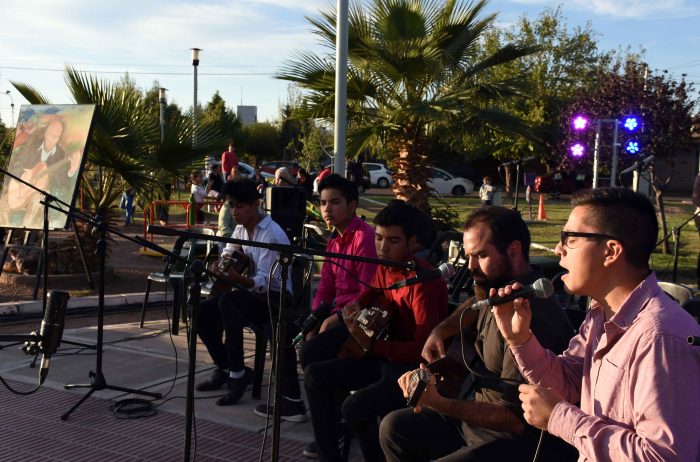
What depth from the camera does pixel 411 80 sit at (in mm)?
12031

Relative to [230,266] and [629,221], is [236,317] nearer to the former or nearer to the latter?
[230,266]

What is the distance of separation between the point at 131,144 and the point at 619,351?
375 inches

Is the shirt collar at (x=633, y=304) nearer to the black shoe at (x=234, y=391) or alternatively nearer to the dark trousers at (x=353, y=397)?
the dark trousers at (x=353, y=397)

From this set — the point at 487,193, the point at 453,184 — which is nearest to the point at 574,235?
the point at 487,193

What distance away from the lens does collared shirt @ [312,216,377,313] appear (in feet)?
17.3

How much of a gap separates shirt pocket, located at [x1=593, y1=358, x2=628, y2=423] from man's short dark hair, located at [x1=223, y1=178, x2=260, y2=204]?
427 cm

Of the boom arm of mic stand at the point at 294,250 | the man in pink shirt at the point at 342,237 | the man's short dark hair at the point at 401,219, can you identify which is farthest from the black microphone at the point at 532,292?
the man in pink shirt at the point at 342,237

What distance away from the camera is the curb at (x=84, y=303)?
9312 mm

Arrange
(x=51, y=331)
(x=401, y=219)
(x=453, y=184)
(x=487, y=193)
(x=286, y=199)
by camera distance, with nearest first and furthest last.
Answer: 1. (x=51, y=331)
2. (x=401, y=219)
3. (x=286, y=199)
4. (x=487, y=193)
5. (x=453, y=184)

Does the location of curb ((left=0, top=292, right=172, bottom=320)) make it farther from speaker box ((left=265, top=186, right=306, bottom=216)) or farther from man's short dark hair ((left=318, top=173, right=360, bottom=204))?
man's short dark hair ((left=318, top=173, right=360, bottom=204))

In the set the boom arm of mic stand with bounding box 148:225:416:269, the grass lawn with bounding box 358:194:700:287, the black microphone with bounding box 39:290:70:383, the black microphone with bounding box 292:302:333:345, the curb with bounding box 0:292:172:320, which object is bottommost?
the curb with bounding box 0:292:172:320

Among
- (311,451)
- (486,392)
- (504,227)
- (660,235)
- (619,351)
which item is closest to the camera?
(619,351)

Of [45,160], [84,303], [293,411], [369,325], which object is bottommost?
[84,303]

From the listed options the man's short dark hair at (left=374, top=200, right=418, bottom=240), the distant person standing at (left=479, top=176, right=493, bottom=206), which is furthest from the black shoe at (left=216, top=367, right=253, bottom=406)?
the distant person standing at (left=479, top=176, right=493, bottom=206)
